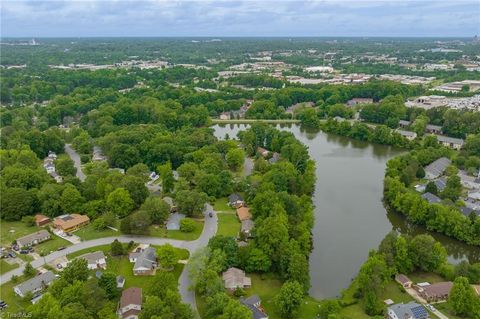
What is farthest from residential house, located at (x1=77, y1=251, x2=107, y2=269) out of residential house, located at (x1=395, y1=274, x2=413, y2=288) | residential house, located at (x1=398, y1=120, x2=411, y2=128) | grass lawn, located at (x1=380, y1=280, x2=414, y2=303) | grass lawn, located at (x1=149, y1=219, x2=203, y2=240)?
residential house, located at (x1=398, y1=120, x2=411, y2=128)

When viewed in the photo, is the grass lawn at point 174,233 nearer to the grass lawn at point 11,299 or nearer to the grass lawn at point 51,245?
the grass lawn at point 51,245

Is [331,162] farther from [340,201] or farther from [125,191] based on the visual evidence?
[125,191]

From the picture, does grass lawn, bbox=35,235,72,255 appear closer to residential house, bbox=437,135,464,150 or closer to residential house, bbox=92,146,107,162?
residential house, bbox=92,146,107,162

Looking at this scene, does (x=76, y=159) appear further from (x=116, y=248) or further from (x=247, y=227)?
(x=247, y=227)

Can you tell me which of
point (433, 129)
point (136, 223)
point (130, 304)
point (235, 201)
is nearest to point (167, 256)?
point (130, 304)

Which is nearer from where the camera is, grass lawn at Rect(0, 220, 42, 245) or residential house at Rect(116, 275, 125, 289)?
residential house at Rect(116, 275, 125, 289)

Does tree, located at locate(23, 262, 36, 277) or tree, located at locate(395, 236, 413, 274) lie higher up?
tree, located at locate(395, 236, 413, 274)
